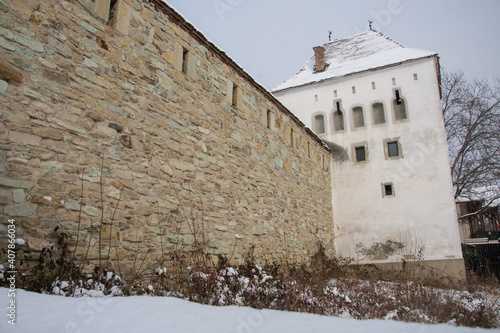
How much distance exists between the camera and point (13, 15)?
11.3 feet

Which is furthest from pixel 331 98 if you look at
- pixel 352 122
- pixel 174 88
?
pixel 174 88

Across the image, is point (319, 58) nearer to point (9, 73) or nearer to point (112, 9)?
point (112, 9)

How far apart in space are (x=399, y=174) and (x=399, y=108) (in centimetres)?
266

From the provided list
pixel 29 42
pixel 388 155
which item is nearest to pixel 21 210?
pixel 29 42

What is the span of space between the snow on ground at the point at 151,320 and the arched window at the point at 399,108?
12108 millimetres

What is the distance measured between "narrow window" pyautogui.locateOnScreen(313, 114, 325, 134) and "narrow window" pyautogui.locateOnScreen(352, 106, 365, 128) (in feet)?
4.14

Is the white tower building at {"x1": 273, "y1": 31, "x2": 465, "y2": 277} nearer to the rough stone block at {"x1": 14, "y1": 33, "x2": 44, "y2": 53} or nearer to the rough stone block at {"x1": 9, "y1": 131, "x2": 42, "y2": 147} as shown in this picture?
the rough stone block at {"x1": 9, "y1": 131, "x2": 42, "y2": 147}

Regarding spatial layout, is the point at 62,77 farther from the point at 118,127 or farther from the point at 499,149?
the point at 499,149

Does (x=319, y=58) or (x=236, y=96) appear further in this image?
(x=319, y=58)

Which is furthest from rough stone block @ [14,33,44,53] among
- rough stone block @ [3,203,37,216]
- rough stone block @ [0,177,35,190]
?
rough stone block @ [3,203,37,216]

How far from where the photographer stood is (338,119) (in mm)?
14141

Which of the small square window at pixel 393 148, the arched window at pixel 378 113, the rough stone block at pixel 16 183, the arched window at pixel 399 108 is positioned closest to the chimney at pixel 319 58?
the arched window at pixel 378 113

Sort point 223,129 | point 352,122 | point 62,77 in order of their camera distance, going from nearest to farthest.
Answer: point 62,77
point 223,129
point 352,122

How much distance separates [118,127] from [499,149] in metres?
16.1
